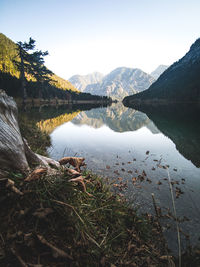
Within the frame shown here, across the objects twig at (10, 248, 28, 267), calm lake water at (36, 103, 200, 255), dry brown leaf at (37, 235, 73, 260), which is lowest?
calm lake water at (36, 103, 200, 255)

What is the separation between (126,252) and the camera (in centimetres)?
238

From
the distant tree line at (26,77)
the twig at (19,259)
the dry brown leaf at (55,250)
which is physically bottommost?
the dry brown leaf at (55,250)

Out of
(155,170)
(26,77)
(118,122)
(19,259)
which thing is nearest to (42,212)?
(19,259)

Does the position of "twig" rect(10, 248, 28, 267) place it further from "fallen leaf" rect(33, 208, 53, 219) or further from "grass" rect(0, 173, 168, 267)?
"fallen leaf" rect(33, 208, 53, 219)

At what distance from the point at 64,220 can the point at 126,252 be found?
1.36 metres

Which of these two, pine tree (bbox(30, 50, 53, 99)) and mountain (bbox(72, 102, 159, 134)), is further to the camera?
pine tree (bbox(30, 50, 53, 99))

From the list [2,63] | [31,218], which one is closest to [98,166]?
[31,218]

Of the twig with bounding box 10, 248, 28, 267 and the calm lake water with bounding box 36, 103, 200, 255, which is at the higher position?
the twig with bounding box 10, 248, 28, 267

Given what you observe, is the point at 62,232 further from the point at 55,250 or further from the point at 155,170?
the point at 155,170

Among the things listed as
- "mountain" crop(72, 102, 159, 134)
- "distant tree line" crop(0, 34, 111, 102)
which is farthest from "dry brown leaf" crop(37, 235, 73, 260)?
"distant tree line" crop(0, 34, 111, 102)

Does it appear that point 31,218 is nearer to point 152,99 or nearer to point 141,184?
point 141,184

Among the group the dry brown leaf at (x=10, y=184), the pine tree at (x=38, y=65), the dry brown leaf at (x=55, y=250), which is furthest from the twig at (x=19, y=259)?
the pine tree at (x=38, y=65)

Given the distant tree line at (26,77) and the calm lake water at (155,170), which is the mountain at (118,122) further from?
the distant tree line at (26,77)

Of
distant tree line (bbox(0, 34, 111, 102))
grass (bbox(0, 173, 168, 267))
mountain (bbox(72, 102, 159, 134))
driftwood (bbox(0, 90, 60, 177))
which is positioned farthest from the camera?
distant tree line (bbox(0, 34, 111, 102))
